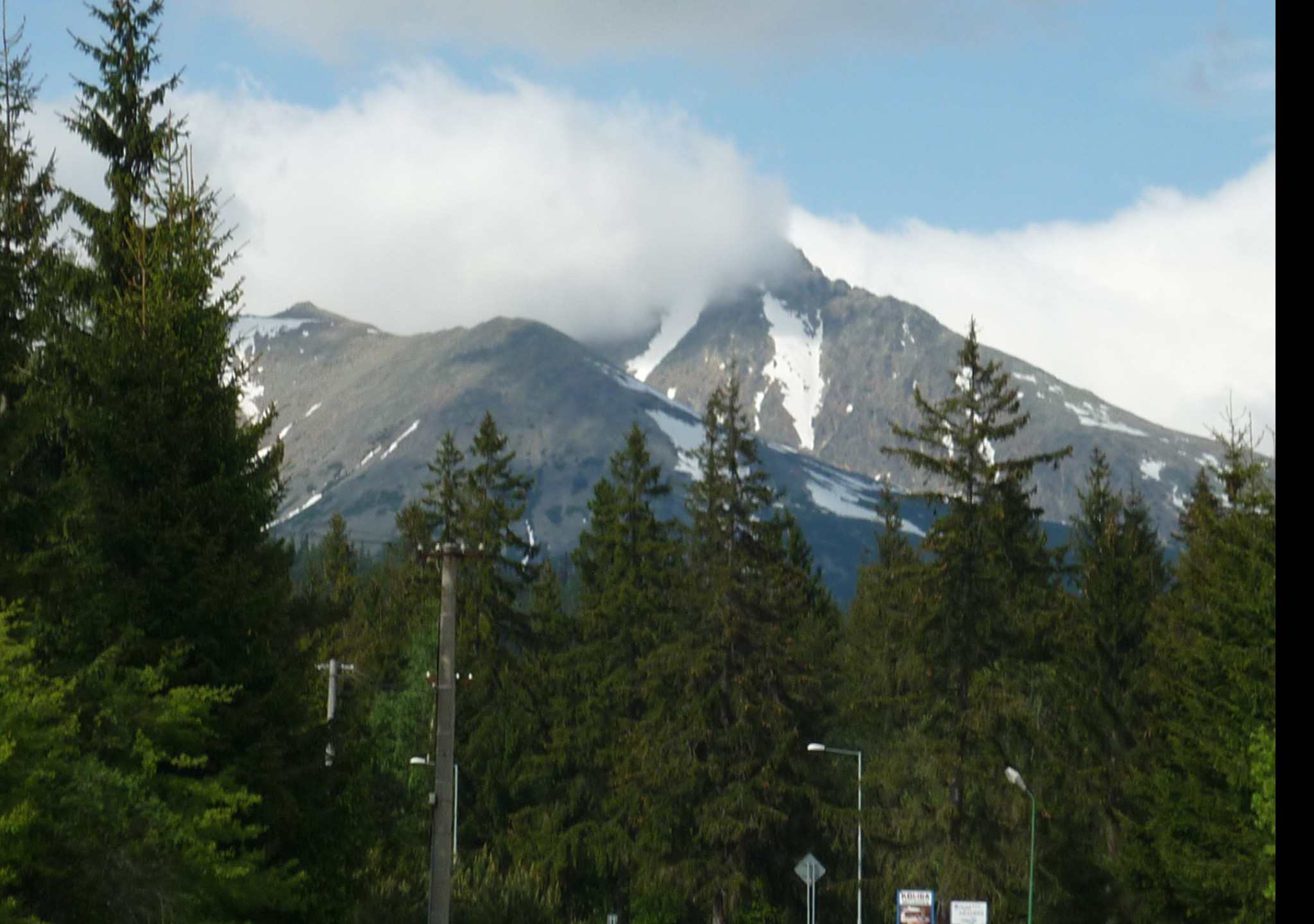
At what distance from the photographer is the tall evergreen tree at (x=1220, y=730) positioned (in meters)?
27.2

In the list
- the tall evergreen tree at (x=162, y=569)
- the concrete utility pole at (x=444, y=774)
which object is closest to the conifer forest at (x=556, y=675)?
the tall evergreen tree at (x=162, y=569)

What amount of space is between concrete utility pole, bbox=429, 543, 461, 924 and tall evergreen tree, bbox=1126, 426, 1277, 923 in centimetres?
1319

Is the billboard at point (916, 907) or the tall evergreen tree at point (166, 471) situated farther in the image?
the billboard at point (916, 907)

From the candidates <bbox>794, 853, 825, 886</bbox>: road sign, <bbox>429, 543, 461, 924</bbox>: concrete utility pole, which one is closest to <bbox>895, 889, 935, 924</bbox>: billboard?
<bbox>794, 853, 825, 886</bbox>: road sign

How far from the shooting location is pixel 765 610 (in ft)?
167

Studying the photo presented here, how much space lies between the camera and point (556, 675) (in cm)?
5994

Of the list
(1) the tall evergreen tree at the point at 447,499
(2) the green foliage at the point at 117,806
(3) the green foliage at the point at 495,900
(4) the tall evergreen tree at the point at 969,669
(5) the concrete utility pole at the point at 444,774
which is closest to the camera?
(2) the green foliage at the point at 117,806

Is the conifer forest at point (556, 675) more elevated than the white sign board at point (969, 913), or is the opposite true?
the conifer forest at point (556, 675)

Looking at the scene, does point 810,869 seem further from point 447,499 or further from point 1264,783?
point 447,499

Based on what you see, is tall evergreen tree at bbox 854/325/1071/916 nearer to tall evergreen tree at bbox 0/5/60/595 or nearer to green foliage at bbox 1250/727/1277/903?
green foliage at bbox 1250/727/1277/903

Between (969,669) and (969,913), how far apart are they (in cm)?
695

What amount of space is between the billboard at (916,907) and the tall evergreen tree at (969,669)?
2.70 meters

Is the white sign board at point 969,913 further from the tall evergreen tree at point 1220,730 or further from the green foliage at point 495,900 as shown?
the green foliage at point 495,900

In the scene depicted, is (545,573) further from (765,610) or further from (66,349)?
(66,349)
